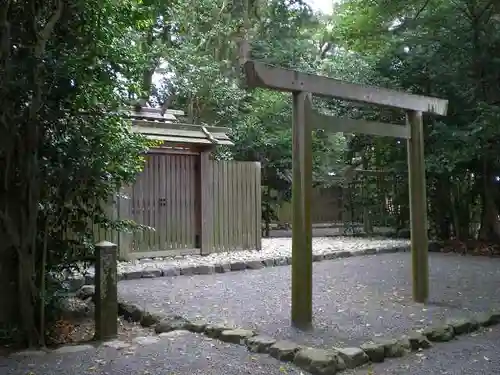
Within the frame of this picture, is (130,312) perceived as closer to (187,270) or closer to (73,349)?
(73,349)

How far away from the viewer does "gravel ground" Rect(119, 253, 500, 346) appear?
4996 mm

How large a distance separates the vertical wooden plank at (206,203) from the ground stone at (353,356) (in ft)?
19.9

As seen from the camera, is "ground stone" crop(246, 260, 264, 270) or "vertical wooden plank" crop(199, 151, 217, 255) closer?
"ground stone" crop(246, 260, 264, 270)

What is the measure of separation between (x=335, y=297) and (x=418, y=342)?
205 cm

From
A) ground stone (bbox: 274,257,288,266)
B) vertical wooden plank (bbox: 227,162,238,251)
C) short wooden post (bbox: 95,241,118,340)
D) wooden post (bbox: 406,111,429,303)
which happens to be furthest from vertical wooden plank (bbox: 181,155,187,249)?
wooden post (bbox: 406,111,429,303)

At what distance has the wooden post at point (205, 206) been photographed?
9.91 m

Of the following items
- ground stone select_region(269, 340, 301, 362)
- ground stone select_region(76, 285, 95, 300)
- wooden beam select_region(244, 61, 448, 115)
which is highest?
wooden beam select_region(244, 61, 448, 115)

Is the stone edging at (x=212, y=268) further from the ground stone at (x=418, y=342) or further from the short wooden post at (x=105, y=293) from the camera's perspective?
the ground stone at (x=418, y=342)

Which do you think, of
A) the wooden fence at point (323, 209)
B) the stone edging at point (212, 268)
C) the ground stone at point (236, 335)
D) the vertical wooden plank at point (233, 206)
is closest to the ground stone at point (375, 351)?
the ground stone at point (236, 335)

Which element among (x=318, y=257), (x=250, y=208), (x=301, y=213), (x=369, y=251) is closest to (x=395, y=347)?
(x=301, y=213)

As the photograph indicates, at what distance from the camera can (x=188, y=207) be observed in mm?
9914

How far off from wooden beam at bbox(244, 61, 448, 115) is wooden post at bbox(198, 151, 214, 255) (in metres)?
4.73

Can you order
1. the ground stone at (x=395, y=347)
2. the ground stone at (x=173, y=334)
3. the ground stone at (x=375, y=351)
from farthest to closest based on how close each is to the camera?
the ground stone at (x=173, y=334), the ground stone at (x=395, y=347), the ground stone at (x=375, y=351)

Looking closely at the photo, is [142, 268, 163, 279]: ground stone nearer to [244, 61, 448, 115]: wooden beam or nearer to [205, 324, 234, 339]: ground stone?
→ [205, 324, 234, 339]: ground stone
